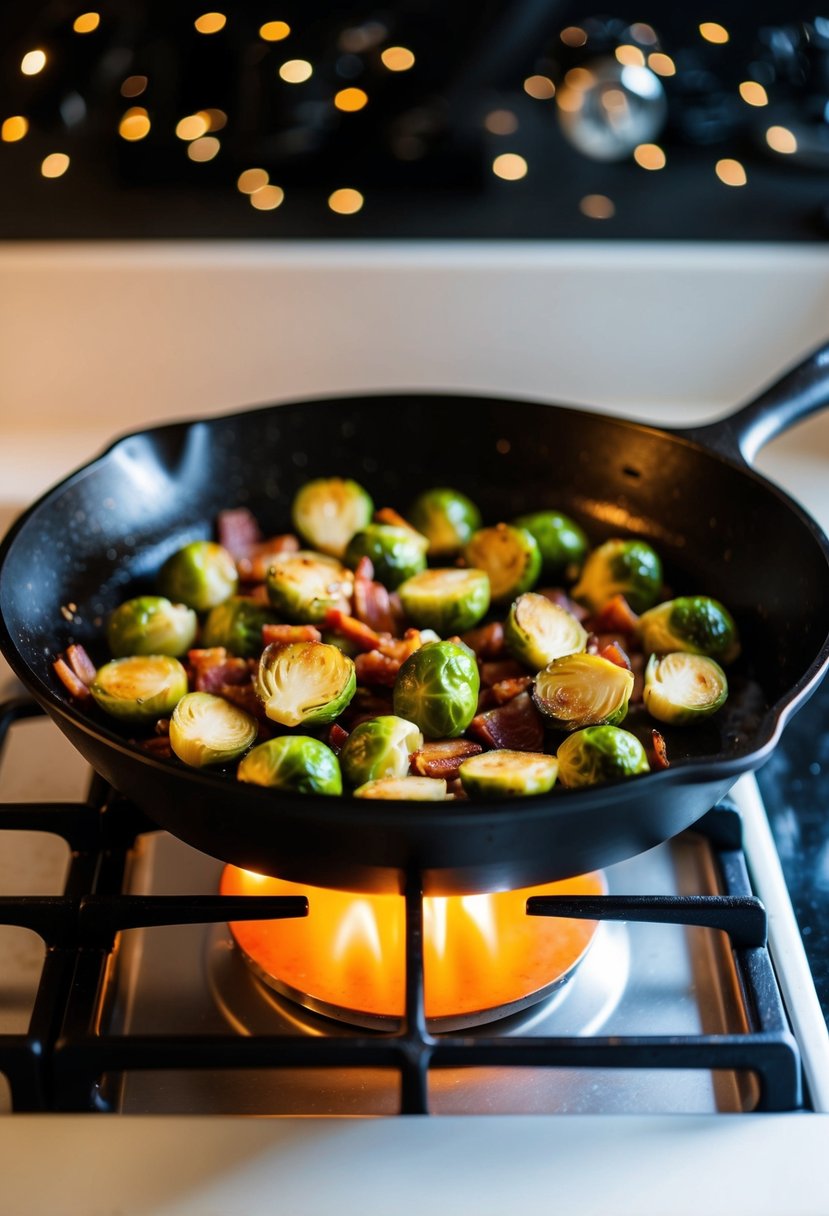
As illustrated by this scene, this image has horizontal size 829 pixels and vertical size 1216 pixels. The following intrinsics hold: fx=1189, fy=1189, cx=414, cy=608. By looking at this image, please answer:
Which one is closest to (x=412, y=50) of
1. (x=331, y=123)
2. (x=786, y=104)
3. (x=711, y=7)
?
(x=331, y=123)

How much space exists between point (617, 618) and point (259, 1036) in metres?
0.80

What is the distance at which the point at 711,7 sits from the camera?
215cm

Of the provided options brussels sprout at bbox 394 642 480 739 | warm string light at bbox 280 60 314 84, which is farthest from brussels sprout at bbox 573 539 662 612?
warm string light at bbox 280 60 314 84

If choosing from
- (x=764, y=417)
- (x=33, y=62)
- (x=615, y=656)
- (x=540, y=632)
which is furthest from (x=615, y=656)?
(x=33, y=62)

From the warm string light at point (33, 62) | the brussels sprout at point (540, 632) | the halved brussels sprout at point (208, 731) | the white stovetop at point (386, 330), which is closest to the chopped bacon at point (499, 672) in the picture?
the brussels sprout at point (540, 632)

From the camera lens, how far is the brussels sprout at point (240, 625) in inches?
→ 64.5

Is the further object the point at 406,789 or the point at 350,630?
the point at 350,630

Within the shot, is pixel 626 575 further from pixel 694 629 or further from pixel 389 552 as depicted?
pixel 389 552

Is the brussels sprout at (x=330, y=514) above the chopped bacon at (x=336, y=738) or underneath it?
above

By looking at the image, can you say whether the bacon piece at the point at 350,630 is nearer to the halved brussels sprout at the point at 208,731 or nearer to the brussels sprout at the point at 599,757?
the halved brussels sprout at the point at 208,731

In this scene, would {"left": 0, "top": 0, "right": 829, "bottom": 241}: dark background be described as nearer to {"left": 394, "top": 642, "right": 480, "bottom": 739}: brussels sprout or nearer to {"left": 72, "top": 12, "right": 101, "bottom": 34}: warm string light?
{"left": 72, "top": 12, "right": 101, "bottom": 34}: warm string light

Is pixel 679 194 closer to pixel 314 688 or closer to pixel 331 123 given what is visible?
pixel 331 123

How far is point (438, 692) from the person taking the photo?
54.5 inches

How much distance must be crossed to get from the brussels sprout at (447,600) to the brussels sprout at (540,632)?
0.07 metres
